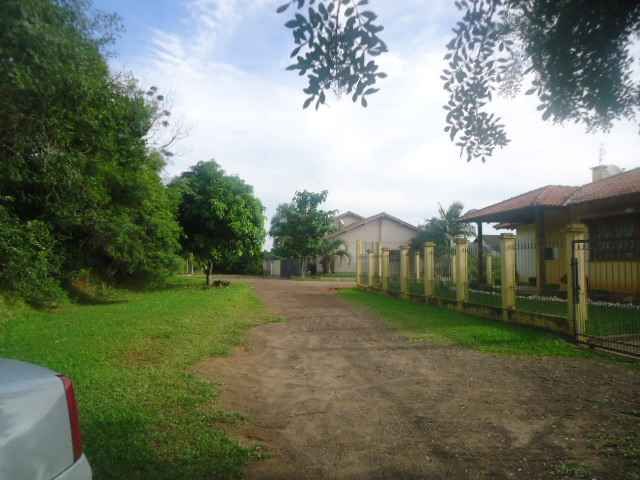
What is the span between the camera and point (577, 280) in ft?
25.4

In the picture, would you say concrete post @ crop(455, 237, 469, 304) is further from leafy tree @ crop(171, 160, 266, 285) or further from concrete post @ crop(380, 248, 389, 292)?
leafy tree @ crop(171, 160, 266, 285)

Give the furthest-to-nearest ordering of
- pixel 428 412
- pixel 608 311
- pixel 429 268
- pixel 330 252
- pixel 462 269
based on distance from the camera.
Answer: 1. pixel 330 252
2. pixel 429 268
3. pixel 462 269
4. pixel 608 311
5. pixel 428 412

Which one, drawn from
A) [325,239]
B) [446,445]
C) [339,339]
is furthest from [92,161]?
[325,239]

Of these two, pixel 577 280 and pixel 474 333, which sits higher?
pixel 577 280

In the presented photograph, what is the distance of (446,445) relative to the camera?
379cm

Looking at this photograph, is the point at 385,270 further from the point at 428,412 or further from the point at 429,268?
the point at 428,412

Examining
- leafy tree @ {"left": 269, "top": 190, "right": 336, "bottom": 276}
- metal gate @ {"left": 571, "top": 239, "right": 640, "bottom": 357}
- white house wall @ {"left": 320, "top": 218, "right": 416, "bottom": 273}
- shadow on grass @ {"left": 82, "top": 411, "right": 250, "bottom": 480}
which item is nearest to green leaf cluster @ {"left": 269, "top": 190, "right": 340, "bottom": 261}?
leafy tree @ {"left": 269, "top": 190, "right": 336, "bottom": 276}

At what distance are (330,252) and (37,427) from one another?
34263 mm

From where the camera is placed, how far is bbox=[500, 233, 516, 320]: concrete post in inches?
394

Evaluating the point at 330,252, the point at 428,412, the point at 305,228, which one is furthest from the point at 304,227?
the point at 428,412

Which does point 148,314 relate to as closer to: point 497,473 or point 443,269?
point 443,269

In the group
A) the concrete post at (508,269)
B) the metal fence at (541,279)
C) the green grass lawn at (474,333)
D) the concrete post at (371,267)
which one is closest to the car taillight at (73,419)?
the green grass lawn at (474,333)

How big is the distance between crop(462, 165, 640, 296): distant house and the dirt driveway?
3.71 m

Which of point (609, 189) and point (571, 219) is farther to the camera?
point (571, 219)
